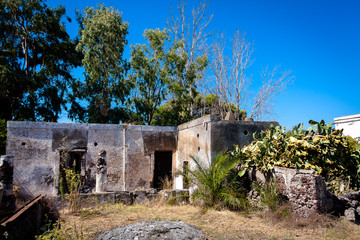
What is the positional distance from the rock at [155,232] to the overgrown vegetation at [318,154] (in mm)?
2981

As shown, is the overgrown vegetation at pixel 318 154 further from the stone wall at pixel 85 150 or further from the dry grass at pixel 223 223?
the stone wall at pixel 85 150

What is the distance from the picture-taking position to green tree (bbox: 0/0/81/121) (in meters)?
16.4

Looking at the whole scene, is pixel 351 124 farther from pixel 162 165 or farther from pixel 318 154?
pixel 162 165

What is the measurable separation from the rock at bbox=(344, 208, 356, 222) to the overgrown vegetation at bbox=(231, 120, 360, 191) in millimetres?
685

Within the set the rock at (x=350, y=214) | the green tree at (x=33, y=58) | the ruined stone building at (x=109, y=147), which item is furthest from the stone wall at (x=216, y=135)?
the green tree at (x=33, y=58)

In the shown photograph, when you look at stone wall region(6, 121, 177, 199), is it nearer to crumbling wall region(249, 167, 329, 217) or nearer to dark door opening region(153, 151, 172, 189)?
dark door opening region(153, 151, 172, 189)

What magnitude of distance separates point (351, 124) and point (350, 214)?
9451 millimetres

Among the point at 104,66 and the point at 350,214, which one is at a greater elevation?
the point at 104,66

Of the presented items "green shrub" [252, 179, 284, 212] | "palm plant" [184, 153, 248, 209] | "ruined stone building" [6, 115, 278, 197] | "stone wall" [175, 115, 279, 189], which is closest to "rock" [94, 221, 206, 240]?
"palm plant" [184, 153, 248, 209]

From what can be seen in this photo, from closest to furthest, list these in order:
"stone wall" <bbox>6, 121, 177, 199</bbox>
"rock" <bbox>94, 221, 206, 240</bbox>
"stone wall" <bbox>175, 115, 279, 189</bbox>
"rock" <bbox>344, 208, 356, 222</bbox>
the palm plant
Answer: "rock" <bbox>94, 221, 206, 240</bbox> < "rock" <bbox>344, 208, 356, 222</bbox> < the palm plant < "stone wall" <bbox>175, 115, 279, 189</bbox> < "stone wall" <bbox>6, 121, 177, 199</bbox>

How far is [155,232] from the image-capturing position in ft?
16.3

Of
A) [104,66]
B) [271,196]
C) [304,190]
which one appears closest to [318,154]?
[304,190]

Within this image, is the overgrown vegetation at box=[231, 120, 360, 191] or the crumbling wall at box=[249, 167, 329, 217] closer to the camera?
the crumbling wall at box=[249, 167, 329, 217]

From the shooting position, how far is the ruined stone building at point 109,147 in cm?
892
